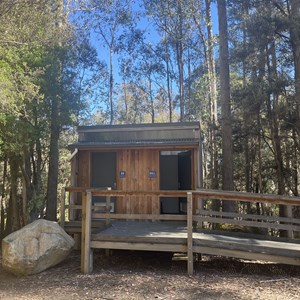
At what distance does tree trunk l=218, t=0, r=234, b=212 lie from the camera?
11.5 m

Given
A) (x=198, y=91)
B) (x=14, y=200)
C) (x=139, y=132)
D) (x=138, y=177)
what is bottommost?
(x=14, y=200)

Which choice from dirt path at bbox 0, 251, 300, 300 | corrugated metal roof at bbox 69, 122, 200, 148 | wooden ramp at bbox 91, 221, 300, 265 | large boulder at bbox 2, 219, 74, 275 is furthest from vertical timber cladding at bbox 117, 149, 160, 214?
large boulder at bbox 2, 219, 74, 275

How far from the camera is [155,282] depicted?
5383 mm

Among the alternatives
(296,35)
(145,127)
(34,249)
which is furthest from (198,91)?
(34,249)

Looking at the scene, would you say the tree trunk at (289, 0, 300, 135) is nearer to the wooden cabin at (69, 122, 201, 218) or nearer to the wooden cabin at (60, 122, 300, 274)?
the wooden cabin at (69, 122, 201, 218)

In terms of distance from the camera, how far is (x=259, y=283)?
5.30m

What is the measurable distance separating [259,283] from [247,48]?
980 centimetres

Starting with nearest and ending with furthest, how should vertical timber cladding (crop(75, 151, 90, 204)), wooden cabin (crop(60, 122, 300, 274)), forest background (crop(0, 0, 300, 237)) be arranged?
wooden cabin (crop(60, 122, 300, 274)), forest background (crop(0, 0, 300, 237)), vertical timber cladding (crop(75, 151, 90, 204))

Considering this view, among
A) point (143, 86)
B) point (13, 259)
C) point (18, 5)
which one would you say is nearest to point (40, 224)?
point (13, 259)

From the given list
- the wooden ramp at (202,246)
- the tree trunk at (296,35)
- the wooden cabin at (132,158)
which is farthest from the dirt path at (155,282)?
the tree trunk at (296,35)

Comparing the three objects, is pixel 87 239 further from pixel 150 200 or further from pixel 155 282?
pixel 150 200

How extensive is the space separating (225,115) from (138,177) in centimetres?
439

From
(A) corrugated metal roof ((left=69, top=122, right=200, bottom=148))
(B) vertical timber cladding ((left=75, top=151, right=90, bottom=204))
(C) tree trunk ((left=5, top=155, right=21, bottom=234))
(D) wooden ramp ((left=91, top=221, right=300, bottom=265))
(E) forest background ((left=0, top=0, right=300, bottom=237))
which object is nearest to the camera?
(D) wooden ramp ((left=91, top=221, right=300, bottom=265))

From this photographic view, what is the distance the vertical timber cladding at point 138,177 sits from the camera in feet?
31.1
